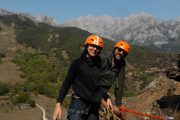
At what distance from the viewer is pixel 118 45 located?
318 inches

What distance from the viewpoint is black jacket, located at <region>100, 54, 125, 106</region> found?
766 cm

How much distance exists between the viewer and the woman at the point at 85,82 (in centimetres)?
692

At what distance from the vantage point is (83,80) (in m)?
6.94

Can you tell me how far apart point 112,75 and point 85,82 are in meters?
1.16

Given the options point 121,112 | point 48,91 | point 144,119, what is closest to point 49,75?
point 48,91

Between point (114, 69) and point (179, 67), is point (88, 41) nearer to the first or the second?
point (114, 69)

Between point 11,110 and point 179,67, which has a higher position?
point 179,67

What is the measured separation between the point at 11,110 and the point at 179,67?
111 ft

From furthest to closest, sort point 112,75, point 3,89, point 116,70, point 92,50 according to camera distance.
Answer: point 3,89
point 116,70
point 112,75
point 92,50

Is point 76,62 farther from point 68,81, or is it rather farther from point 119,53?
point 119,53

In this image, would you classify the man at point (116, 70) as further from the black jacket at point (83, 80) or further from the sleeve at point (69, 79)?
the sleeve at point (69, 79)

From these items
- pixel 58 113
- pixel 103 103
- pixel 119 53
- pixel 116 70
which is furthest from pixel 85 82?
pixel 119 53

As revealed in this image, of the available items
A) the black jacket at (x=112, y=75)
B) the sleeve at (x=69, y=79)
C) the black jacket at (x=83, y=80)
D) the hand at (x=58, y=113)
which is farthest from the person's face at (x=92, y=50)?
the hand at (x=58, y=113)

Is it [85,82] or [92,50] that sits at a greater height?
[92,50]
